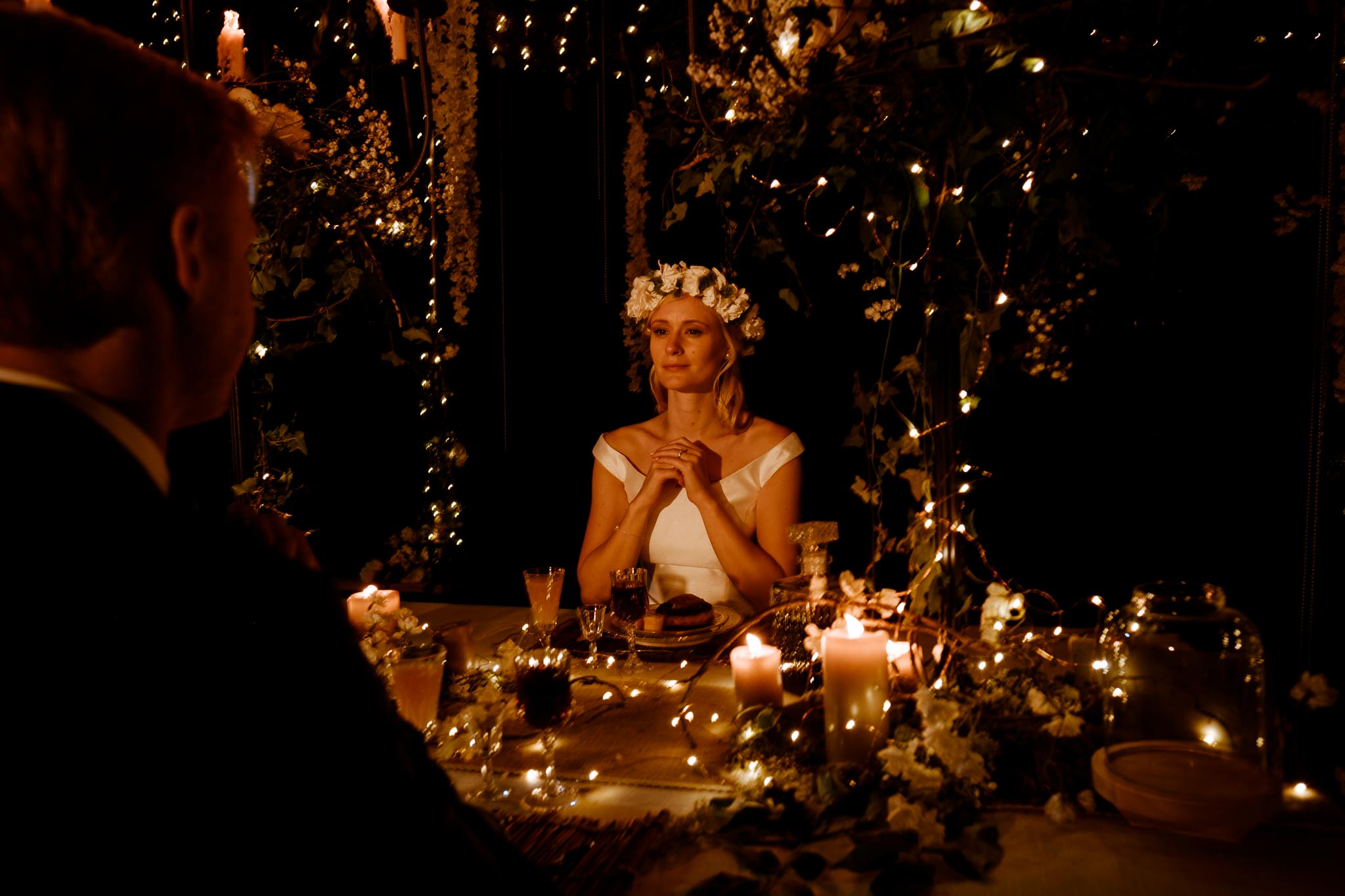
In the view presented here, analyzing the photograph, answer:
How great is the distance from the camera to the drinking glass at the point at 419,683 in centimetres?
163

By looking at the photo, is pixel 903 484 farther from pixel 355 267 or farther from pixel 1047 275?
pixel 355 267

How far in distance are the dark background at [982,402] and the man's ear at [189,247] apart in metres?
2.46

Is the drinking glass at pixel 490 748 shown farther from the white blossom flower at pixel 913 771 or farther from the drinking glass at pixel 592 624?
the white blossom flower at pixel 913 771

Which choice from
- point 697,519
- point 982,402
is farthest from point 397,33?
point 982,402

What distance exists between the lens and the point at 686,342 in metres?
3.06

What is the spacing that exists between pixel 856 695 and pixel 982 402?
255cm

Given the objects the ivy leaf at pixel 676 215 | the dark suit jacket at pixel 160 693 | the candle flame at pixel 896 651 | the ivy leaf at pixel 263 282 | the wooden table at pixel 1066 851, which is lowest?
the wooden table at pixel 1066 851

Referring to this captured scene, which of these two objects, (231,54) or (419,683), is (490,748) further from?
(231,54)

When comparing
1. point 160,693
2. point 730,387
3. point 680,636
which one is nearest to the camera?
point 160,693

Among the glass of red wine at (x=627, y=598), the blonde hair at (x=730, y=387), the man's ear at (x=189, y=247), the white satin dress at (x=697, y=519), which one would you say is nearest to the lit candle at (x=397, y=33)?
the blonde hair at (x=730, y=387)

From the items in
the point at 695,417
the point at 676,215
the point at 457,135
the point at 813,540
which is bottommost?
the point at 813,540

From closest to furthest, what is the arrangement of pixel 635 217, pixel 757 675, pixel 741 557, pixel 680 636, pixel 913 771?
1. pixel 913 771
2. pixel 757 675
3. pixel 680 636
4. pixel 741 557
5. pixel 635 217

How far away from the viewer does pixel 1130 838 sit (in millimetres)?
1226

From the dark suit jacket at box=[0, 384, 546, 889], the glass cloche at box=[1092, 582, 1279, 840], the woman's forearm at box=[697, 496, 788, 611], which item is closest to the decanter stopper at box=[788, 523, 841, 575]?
the glass cloche at box=[1092, 582, 1279, 840]
